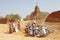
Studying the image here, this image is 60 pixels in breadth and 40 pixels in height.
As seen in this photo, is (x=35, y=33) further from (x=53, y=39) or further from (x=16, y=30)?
(x=16, y=30)

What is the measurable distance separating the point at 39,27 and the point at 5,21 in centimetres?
2259

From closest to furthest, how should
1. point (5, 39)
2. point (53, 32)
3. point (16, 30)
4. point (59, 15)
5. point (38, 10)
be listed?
1. point (5, 39)
2. point (53, 32)
3. point (16, 30)
4. point (59, 15)
5. point (38, 10)

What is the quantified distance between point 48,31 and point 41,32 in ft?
3.27

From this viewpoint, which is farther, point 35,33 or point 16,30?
point 16,30

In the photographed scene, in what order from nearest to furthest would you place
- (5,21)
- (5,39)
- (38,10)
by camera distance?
(5,39)
(5,21)
(38,10)

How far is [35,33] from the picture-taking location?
61.6ft

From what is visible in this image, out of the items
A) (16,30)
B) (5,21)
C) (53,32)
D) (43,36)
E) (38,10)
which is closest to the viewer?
(43,36)

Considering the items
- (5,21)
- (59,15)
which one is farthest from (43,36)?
(5,21)

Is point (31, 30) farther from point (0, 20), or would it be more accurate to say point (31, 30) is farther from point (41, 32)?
point (0, 20)

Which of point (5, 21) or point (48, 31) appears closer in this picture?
point (48, 31)

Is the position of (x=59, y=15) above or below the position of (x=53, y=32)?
above

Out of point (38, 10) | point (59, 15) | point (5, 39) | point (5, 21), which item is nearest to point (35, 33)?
point (5, 39)

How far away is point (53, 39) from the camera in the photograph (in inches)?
635

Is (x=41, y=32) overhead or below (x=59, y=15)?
below
